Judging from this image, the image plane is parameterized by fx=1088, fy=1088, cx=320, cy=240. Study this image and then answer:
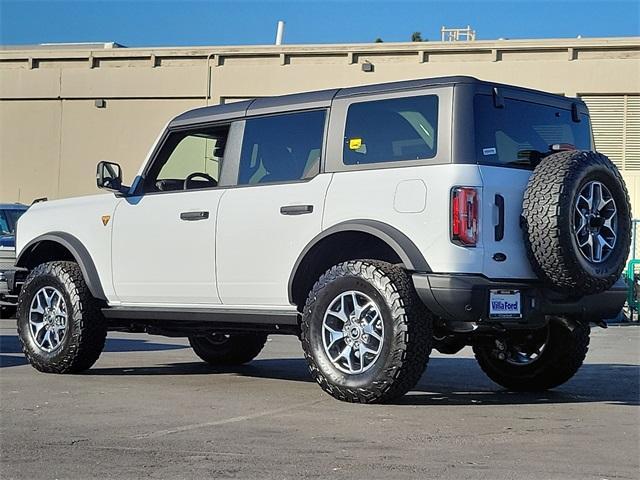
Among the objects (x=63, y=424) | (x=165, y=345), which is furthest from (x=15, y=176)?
(x=63, y=424)

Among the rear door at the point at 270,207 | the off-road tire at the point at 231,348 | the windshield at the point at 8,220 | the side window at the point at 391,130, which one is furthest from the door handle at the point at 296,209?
the windshield at the point at 8,220

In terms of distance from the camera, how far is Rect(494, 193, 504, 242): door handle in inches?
272

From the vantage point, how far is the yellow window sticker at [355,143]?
7.48 metres

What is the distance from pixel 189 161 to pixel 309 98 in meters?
1.37

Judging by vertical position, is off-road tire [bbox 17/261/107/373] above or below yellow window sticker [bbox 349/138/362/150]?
below

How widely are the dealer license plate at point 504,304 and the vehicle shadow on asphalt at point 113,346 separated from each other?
492 cm

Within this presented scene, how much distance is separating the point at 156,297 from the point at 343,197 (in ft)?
6.80

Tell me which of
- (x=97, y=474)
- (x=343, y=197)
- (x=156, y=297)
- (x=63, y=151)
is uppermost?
(x=63, y=151)

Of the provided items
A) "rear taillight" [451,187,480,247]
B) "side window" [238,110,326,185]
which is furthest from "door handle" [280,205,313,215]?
"rear taillight" [451,187,480,247]

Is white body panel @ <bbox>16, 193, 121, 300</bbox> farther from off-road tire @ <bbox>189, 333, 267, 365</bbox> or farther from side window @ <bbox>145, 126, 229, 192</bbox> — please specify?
off-road tire @ <bbox>189, 333, 267, 365</bbox>

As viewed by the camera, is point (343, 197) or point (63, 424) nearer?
point (63, 424)

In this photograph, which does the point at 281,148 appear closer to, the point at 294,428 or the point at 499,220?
the point at 499,220

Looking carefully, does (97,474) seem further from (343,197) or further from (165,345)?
(165,345)

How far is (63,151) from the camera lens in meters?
31.3
